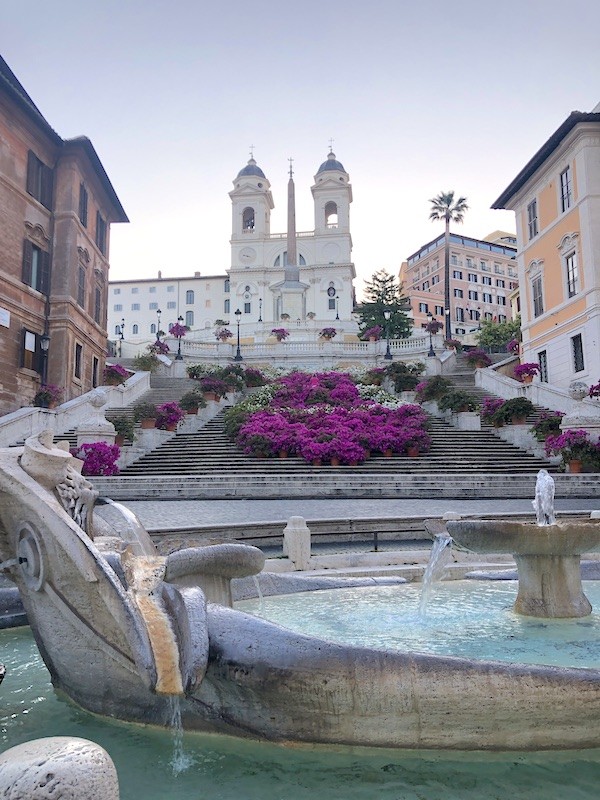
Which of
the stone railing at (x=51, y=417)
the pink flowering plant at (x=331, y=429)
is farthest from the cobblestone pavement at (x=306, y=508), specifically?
the stone railing at (x=51, y=417)

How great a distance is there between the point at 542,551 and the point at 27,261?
2691 centimetres

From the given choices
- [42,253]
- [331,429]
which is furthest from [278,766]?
[42,253]

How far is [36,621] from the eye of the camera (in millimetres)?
3742

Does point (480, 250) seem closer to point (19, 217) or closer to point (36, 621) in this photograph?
point (19, 217)

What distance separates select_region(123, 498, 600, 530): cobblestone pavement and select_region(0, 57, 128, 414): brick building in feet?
47.3

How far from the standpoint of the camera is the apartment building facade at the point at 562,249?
90.8 ft

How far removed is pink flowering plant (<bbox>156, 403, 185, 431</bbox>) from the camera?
2314 cm

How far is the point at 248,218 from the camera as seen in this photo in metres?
87.7

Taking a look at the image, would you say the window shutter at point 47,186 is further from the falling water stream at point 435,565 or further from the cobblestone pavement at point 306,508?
the falling water stream at point 435,565

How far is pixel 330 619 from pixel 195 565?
2259mm

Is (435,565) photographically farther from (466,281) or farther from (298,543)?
(466,281)

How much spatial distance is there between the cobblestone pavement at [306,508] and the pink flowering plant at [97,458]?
A: 360 centimetres

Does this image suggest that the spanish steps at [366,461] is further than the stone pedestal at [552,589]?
Yes

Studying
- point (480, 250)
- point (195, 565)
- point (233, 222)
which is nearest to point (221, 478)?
point (195, 565)
